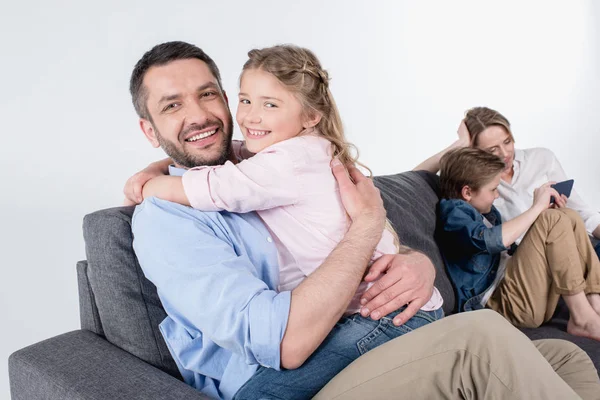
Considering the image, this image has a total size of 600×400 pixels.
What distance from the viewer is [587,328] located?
2664mm

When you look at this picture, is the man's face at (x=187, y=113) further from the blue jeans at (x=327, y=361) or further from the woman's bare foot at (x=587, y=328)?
the woman's bare foot at (x=587, y=328)

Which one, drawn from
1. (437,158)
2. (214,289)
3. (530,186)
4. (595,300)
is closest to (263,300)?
(214,289)

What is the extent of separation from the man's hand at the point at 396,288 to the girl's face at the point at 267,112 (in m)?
0.48

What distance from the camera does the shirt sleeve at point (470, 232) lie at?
2830 mm

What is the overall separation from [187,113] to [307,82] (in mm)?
378

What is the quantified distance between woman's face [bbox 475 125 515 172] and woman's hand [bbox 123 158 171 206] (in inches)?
76.4

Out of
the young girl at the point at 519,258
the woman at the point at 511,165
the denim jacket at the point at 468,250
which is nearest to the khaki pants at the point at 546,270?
→ the young girl at the point at 519,258

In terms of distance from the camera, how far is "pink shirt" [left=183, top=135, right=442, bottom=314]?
1.74 m

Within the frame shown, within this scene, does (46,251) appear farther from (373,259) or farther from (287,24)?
(373,259)

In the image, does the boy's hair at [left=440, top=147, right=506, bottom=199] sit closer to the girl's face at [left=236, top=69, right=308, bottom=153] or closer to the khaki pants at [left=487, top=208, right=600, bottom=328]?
the khaki pants at [left=487, top=208, right=600, bottom=328]

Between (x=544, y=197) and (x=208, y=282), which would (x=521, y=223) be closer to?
(x=544, y=197)

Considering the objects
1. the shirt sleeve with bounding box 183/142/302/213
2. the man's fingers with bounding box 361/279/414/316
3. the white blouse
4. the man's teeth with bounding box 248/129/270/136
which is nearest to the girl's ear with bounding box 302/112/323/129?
the man's teeth with bounding box 248/129/270/136

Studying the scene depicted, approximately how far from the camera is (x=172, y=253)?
5.48 feet

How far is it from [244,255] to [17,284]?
2.53 metres
